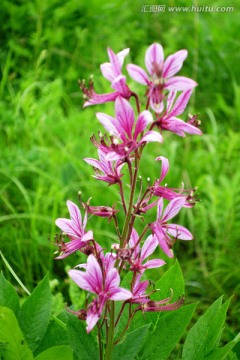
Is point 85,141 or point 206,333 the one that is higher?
point 85,141

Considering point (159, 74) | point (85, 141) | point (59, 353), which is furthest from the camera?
point (85, 141)

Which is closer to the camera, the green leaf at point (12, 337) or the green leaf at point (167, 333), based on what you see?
the green leaf at point (12, 337)

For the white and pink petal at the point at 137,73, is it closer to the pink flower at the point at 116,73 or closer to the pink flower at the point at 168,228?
the pink flower at the point at 116,73

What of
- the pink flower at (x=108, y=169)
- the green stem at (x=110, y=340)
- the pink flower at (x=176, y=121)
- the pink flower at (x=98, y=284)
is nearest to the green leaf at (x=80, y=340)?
the green stem at (x=110, y=340)

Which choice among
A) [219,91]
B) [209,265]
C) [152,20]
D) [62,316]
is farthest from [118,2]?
[62,316]

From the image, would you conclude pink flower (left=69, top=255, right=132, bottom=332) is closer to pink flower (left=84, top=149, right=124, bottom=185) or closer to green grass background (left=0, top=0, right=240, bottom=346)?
pink flower (left=84, top=149, right=124, bottom=185)

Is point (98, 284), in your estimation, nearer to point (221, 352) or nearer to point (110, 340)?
point (110, 340)

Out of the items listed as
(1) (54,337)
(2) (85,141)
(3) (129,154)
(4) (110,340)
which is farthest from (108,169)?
(2) (85,141)

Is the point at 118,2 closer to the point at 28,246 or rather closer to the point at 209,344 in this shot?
the point at 28,246
